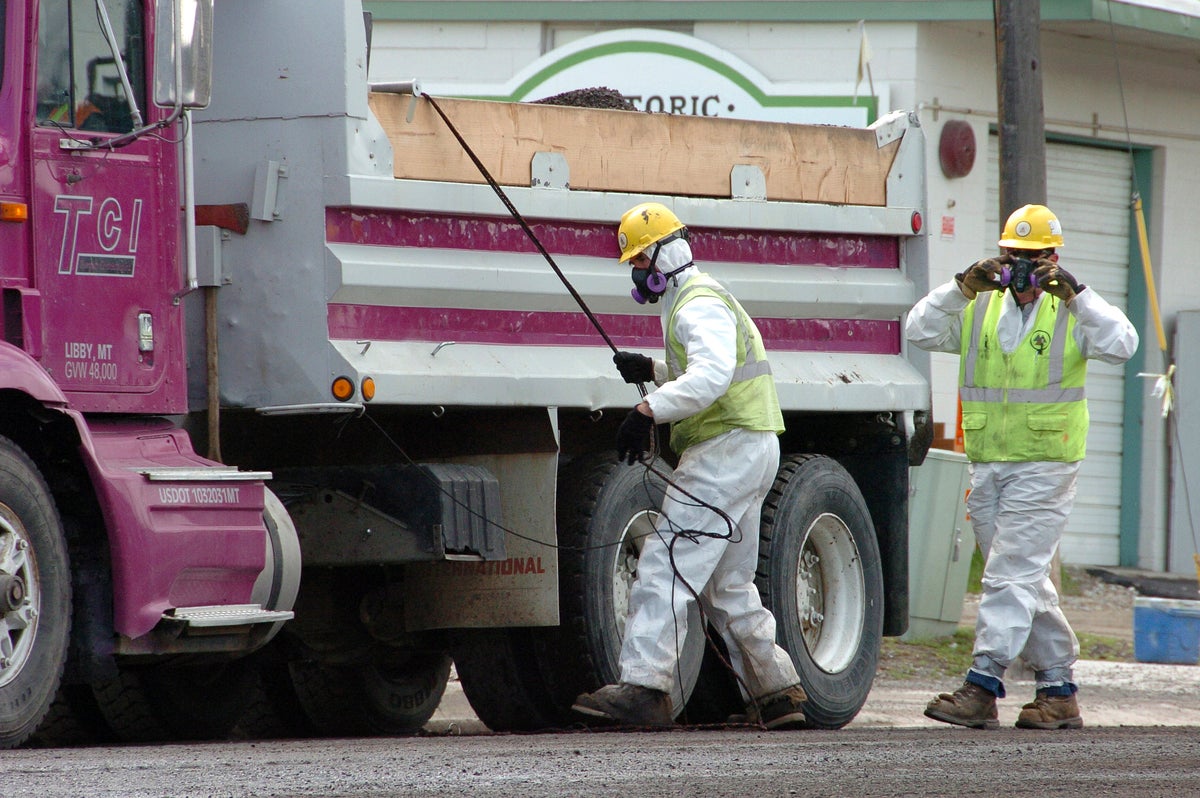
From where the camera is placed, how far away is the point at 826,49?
46.8 feet

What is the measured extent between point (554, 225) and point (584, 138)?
379mm

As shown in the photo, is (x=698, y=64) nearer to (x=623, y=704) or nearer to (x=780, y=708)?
(x=780, y=708)

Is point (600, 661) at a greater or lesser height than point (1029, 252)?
lesser

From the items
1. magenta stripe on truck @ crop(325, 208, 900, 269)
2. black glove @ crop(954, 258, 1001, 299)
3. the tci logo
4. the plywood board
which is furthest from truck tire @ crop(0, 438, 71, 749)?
black glove @ crop(954, 258, 1001, 299)

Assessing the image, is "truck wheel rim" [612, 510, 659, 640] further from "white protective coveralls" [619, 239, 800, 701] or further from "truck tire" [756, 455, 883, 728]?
"truck tire" [756, 455, 883, 728]

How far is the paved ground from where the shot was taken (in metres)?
9.46

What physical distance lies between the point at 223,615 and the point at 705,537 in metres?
1.76

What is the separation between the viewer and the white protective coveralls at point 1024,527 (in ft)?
26.0

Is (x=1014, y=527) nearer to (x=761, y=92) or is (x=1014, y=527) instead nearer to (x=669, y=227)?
(x=669, y=227)

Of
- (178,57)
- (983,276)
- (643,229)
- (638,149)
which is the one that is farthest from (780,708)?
(178,57)

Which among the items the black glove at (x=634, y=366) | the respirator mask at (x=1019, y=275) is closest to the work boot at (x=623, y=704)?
the black glove at (x=634, y=366)

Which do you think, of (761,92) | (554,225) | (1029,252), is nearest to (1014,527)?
(1029,252)

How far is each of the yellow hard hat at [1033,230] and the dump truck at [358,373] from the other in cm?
63

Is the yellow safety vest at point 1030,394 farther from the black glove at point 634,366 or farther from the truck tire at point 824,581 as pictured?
the black glove at point 634,366
